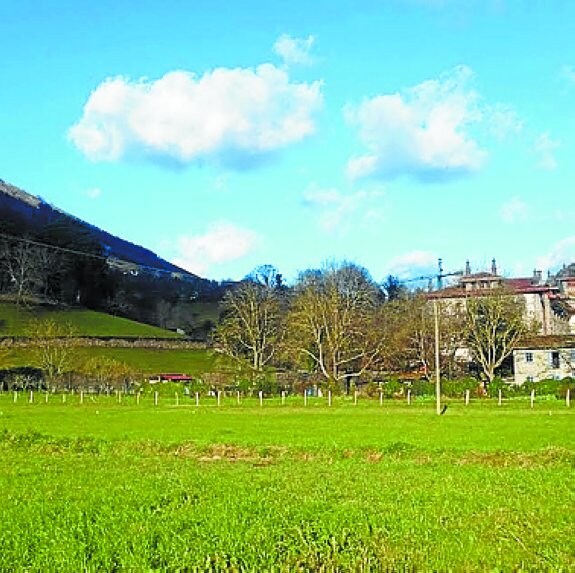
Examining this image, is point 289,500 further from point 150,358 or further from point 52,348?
point 150,358

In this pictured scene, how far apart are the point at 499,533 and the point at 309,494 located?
18.3 feet

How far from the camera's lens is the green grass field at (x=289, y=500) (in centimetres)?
1321

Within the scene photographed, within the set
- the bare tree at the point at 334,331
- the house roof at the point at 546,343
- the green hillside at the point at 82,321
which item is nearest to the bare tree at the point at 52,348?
the green hillside at the point at 82,321

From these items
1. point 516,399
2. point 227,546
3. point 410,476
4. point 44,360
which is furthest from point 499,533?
point 44,360

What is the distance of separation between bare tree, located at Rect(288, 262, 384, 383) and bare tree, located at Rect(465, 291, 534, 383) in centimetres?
1084

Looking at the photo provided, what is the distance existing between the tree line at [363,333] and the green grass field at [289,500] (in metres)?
56.3

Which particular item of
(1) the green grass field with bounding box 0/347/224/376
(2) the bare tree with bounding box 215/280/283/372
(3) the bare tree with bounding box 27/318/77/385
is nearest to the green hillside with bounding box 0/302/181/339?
(1) the green grass field with bounding box 0/347/224/376

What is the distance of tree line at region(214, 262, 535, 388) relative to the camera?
316 ft

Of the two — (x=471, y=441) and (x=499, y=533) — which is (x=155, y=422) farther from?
(x=499, y=533)

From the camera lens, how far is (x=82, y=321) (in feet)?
441

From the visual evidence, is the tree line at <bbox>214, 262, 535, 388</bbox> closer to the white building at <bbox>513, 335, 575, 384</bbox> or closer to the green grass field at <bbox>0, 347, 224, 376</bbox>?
the white building at <bbox>513, 335, 575, 384</bbox>

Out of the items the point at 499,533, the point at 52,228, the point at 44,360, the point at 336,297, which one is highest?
the point at 52,228

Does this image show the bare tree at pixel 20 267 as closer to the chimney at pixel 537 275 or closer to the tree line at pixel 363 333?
the tree line at pixel 363 333

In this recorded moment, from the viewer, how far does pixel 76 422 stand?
50.2 meters
